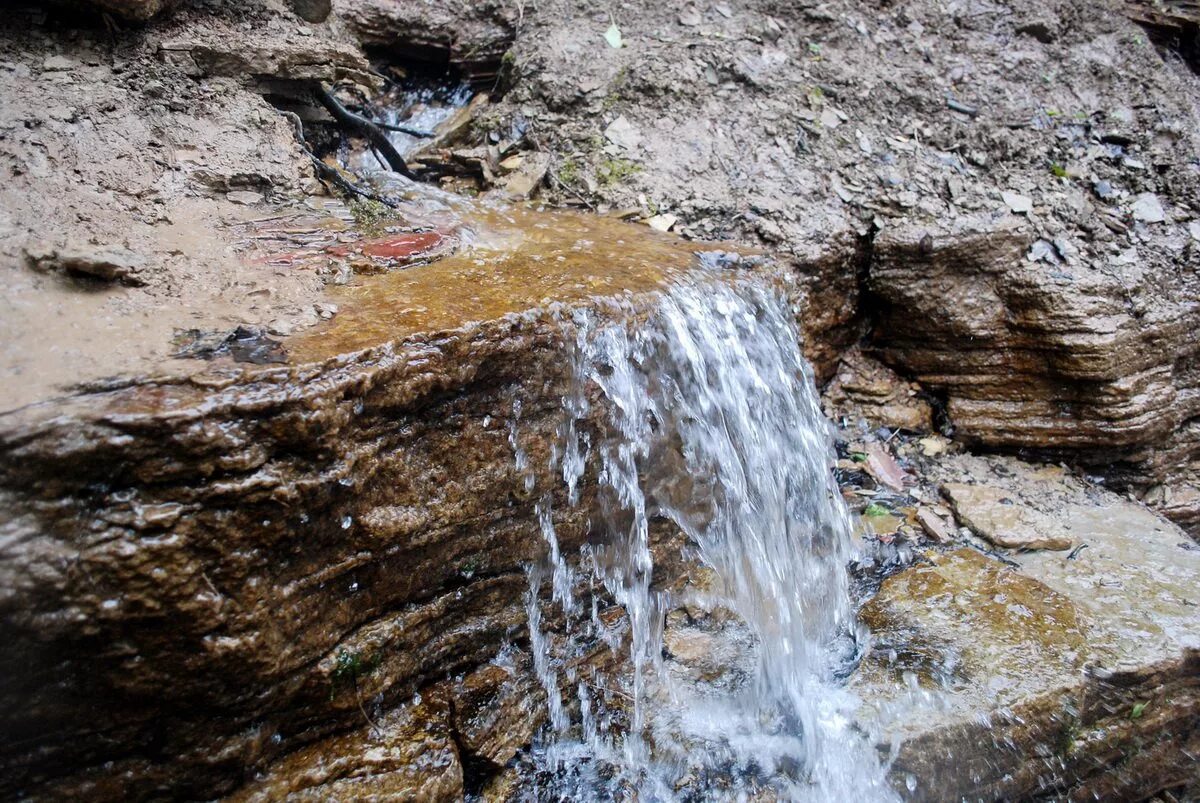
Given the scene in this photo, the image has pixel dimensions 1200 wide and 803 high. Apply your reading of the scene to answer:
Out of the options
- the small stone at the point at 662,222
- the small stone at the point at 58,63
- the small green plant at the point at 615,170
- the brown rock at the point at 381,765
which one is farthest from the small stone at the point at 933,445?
the small stone at the point at 58,63

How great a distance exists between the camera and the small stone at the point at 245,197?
290 centimetres

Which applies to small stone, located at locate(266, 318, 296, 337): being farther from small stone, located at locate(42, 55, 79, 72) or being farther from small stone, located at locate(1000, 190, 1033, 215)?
small stone, located at locate(1000, 190, 1033, 215)

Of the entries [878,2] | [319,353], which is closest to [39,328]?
[319,353]

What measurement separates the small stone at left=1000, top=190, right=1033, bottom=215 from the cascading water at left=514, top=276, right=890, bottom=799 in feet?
5.48

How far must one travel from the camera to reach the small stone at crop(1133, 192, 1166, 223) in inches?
157

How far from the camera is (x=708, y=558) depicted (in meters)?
2.91

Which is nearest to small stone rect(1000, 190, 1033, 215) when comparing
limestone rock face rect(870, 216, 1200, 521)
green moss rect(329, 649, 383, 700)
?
limestone rock face rect(870, 216, 1200, 521)

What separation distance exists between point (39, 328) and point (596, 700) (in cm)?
203

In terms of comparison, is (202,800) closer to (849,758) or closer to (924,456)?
(849,758)

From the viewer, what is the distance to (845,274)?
3809mm

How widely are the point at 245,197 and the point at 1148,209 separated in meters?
4.58

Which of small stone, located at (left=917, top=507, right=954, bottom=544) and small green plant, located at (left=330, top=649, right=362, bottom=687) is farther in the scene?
small stone, located at (left=917, top=507, right=954, bottom=544)

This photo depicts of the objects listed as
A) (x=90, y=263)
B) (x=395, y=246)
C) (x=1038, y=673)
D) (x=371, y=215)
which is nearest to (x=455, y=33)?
(x=371, y=215)

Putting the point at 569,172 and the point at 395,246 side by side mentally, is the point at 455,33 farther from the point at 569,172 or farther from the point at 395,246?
the point at 395,246
